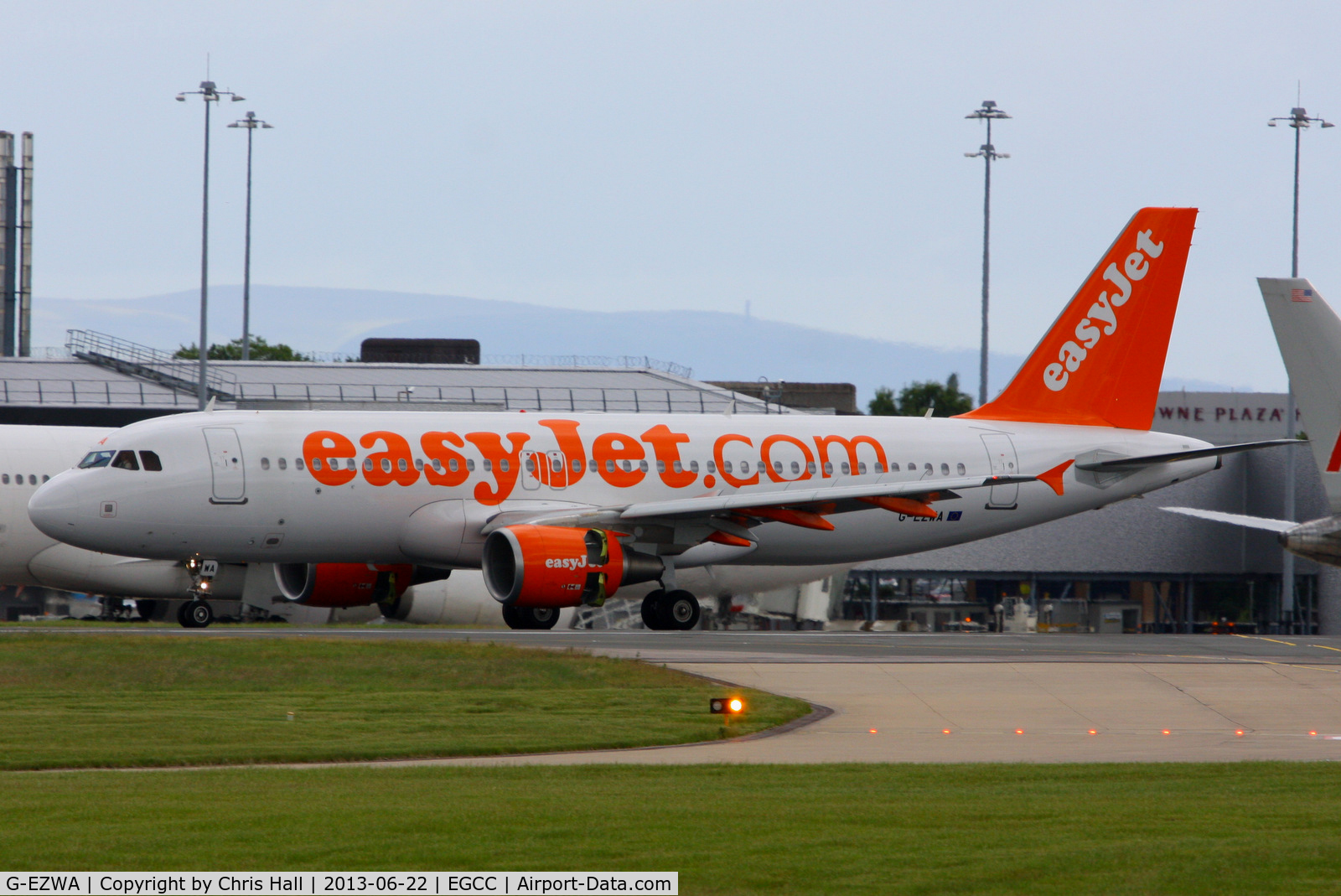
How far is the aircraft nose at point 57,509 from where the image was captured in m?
30.5

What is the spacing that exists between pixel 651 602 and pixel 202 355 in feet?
76.2

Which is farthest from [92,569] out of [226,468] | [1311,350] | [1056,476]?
[1311,350]

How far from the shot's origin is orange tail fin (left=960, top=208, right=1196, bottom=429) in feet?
123

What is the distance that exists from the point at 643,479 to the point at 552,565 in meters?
4.08

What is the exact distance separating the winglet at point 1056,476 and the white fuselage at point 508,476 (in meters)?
0.12

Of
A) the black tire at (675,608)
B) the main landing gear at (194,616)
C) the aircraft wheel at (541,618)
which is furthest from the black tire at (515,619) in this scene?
the main landing gear at (194,616)

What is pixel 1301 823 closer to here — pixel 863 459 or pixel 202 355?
pixel 863 459

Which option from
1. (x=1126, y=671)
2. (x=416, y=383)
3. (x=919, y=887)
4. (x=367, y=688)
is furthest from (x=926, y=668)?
(x=416, y=383)

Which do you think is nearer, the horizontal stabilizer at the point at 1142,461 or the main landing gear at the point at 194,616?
the main landing gear at the point at 194,616

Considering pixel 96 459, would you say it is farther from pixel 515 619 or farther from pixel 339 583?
pixel 515 619

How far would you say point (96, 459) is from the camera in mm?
31203

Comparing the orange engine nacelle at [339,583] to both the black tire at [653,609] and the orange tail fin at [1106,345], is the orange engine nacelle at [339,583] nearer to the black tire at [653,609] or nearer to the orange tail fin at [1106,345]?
the black tire at [653,609]
